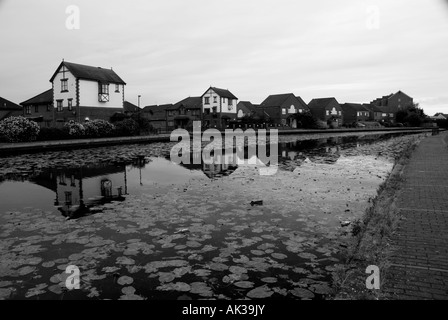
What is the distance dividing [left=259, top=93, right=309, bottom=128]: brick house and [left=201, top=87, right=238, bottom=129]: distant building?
40.0 ft

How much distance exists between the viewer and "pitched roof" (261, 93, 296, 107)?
7551 centimetres

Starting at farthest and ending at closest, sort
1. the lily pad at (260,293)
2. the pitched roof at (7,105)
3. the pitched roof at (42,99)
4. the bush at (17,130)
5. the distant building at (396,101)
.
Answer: the distant building at (396,101) < the pitched roof at (7,105) < the pitched roof at (42,99) < the bush at (17,130) < the lily pad at (260,293)

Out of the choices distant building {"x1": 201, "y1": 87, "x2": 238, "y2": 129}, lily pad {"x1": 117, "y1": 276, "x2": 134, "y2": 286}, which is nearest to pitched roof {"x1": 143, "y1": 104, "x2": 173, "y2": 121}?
distant building {"x1": 201, "y1": 87, "x2": 238, "y2": 129}

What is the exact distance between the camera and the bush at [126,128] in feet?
112

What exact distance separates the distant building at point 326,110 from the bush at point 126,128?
60.3m

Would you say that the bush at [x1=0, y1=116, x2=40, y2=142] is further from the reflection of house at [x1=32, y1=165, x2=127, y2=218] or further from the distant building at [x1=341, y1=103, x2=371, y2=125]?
the distant building at [x1=341, y1=103, x2=371, y2=125]

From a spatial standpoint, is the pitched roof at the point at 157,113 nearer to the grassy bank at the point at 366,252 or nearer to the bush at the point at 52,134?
the bush at the point at 52,134

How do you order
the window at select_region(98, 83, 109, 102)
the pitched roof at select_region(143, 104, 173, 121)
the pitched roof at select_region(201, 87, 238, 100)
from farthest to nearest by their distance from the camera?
the pitched roof at select_region(143, 104, 173, 121), the pitched roof at select_region(201, 87, 238, 100), the window at select_region(98, 83, 109, 102)

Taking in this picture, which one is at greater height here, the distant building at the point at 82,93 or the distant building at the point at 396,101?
the distant building at the point at 396,101

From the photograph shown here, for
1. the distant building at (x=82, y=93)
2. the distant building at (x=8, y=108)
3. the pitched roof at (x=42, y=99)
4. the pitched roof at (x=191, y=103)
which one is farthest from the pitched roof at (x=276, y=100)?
the distant building at (x=8, y=108)

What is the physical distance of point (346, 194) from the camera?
9578 mm
